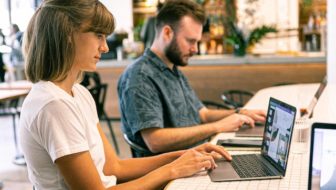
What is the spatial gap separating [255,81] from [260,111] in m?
3.45


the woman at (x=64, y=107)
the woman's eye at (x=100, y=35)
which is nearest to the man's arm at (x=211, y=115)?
the woman at (x=64, y=107)

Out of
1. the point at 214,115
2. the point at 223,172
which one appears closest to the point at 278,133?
the point at 223,172

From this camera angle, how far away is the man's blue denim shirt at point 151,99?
240 centimetres

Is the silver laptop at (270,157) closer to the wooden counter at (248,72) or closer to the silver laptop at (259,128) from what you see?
the silver laptop at (259,128)

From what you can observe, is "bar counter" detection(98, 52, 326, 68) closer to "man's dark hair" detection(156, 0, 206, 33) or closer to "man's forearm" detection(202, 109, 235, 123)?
"man's forearm" detection(202, 109, 235, 123)

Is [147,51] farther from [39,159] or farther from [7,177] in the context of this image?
[7,177]

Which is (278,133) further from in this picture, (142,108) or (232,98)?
(232,98)

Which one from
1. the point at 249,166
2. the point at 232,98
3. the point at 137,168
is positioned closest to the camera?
the point at 249,166

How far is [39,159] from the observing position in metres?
1.53

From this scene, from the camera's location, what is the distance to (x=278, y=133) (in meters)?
1.74

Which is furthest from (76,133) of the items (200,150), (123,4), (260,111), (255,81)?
(123,4)

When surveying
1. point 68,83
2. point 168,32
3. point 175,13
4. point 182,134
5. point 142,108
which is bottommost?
point 182,134

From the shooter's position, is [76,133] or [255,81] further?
[255,81]

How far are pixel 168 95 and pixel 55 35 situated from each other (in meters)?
1.15
